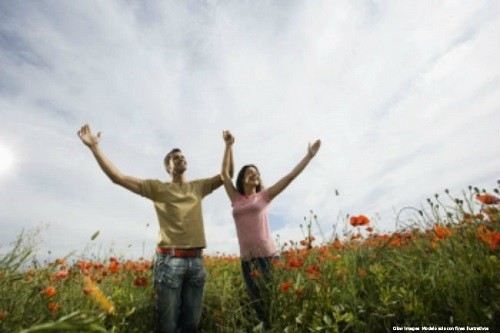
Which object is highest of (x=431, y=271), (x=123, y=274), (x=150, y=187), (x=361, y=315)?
(x=150, y=187)

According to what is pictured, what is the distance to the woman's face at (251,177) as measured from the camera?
471 cm

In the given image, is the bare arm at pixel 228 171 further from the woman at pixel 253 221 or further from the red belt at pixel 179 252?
the red belt at pixel 179 252

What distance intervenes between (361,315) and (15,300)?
3.01m

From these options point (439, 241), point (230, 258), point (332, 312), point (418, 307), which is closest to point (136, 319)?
point (332, 312)

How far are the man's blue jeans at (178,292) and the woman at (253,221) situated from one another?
1.83ft

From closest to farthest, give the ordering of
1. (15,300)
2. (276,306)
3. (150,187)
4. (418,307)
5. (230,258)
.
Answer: (418,307) → (15,300) → (276,306) → (150,187) → (230,258)

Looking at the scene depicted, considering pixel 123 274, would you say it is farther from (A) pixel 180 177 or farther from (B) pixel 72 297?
(A) pixel 180 177

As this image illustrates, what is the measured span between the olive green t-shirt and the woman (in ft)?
1.48

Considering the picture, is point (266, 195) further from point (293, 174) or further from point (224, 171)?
point (224, 171)

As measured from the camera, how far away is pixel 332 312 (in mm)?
3596

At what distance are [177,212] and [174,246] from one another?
37 cm

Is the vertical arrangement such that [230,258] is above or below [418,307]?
above

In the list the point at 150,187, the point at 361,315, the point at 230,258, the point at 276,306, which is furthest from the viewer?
the point at 230,258

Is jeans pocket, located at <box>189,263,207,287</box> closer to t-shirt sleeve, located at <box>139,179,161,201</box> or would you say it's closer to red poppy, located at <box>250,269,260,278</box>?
red poppy, located at <box>250,269,260,278</box>
